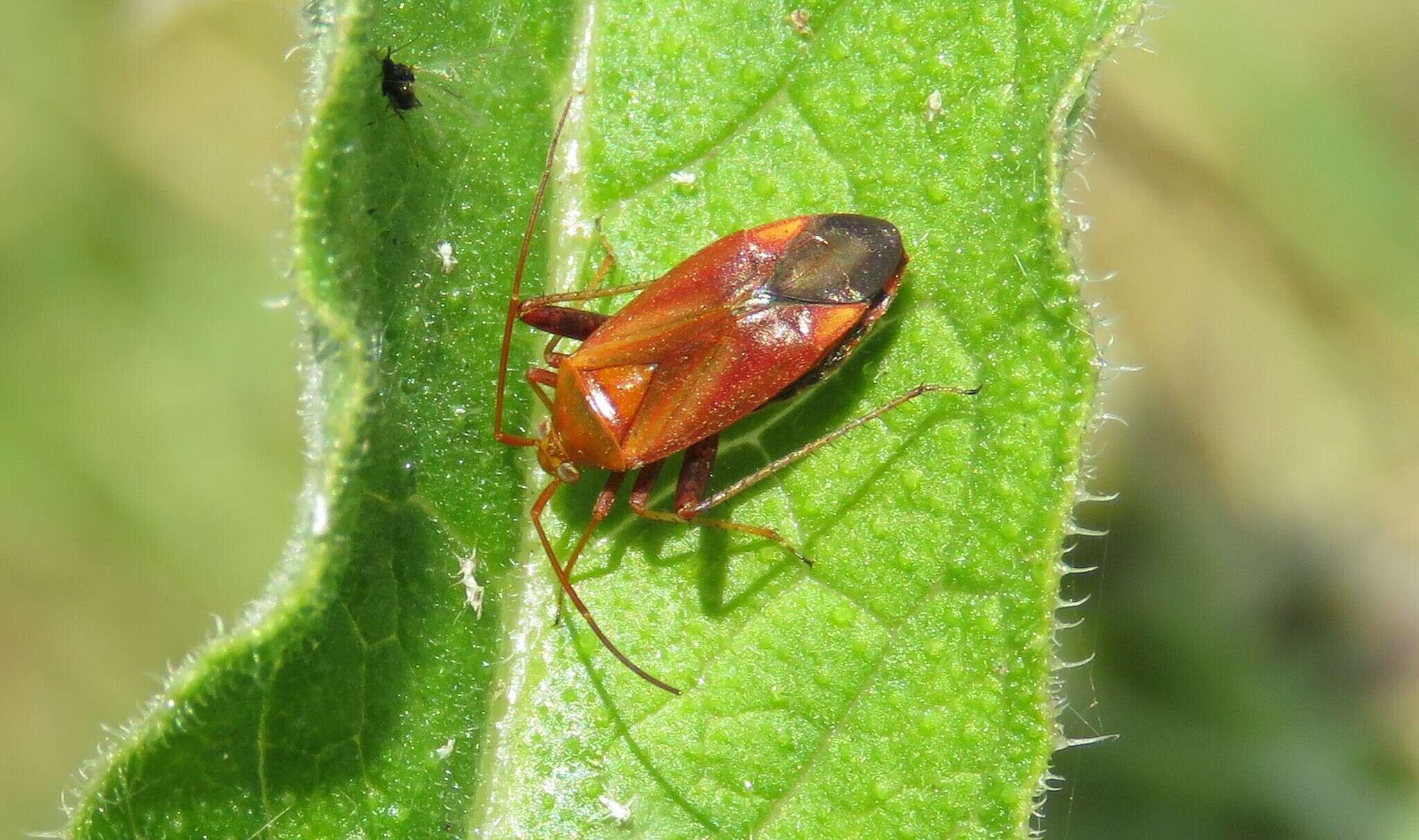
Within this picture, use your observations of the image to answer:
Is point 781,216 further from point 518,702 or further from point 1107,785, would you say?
point 1107,785

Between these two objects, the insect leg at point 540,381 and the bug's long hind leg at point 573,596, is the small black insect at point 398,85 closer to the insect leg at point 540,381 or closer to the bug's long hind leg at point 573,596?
the insect leg at point 540,381

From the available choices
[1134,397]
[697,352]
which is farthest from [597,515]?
[1134,397]

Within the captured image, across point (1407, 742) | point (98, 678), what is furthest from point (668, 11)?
point (98, 678)

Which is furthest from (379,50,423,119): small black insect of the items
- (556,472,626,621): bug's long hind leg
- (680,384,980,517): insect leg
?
(680,384,980,517): insect leg

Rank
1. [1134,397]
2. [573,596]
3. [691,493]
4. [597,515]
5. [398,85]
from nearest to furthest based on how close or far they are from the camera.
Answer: [398,85] → [573,596] → [597,515] → [691,493] → [1134,397]

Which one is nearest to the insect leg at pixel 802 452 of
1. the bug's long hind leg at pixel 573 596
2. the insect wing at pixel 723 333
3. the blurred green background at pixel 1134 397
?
the insect wing at pixel 723 333

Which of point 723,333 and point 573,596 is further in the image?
point 723,333

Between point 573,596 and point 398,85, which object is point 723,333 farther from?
point 398,85
